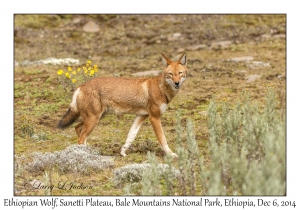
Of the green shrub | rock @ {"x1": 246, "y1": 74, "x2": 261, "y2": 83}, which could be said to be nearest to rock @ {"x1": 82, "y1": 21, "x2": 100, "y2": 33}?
rock @ {"x1": 246, "y1": 74, "x2": 261, "y2": 83}

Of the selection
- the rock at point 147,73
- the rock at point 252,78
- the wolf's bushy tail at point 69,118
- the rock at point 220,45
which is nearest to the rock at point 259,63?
the rock at point 252,78

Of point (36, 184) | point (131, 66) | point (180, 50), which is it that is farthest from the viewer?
point (180, 50)

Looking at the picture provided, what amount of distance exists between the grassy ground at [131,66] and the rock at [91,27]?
30 centimetres

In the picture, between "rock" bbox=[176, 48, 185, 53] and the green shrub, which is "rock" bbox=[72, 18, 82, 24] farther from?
the green shrub

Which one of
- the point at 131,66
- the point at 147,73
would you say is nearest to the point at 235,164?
the point at 147,73

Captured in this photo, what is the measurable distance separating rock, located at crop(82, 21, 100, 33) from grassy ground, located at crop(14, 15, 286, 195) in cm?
30

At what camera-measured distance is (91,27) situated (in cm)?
2619

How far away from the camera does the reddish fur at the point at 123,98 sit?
382 inches

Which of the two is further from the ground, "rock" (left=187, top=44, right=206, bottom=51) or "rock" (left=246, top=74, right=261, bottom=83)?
"rock" (left=187, top=44, right=206, bottom=51)

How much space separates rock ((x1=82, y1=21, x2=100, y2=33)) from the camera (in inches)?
1019

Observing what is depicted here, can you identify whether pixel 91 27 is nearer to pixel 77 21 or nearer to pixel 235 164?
pixel 77 21

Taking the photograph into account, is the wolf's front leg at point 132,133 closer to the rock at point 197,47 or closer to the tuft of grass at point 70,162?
the tuft of grass at point 70,162

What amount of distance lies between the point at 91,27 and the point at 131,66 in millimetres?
8695

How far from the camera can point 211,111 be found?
8.27 metres
